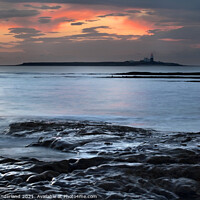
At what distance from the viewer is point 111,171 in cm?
475

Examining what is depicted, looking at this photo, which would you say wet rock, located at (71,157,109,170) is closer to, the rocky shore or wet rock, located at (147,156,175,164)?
the rocky shore

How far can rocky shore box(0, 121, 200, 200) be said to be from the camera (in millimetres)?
3996

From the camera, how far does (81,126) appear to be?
9266 mm

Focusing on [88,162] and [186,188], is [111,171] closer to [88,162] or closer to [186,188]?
[88,162]

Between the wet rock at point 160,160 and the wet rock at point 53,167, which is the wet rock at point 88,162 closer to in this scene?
the wet rock at point 53,167

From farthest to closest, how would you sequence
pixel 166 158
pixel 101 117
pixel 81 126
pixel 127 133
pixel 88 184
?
pixel 101 117 → pixel 81 126 → pixel 127 133 → pixel 166 158 → pixel 88 184

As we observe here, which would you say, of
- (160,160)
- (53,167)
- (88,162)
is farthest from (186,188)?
(53,167)

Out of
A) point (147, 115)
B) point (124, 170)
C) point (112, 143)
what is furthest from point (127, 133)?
point (147, 115)

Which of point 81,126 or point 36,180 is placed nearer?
point 36,180

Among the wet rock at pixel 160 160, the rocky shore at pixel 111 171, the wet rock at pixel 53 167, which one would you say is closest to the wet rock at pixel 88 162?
the rocky shore at pixel 111 171

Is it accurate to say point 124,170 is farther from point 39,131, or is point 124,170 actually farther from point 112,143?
point 39,131

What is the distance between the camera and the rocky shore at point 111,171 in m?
4.00

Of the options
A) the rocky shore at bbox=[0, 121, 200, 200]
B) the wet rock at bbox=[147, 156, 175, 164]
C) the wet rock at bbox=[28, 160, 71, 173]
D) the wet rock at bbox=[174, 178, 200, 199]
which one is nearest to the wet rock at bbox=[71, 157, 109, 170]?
the rocky shore at bbox=[0, 121, 200, 200]

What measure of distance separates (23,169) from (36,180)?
1.63 ft
